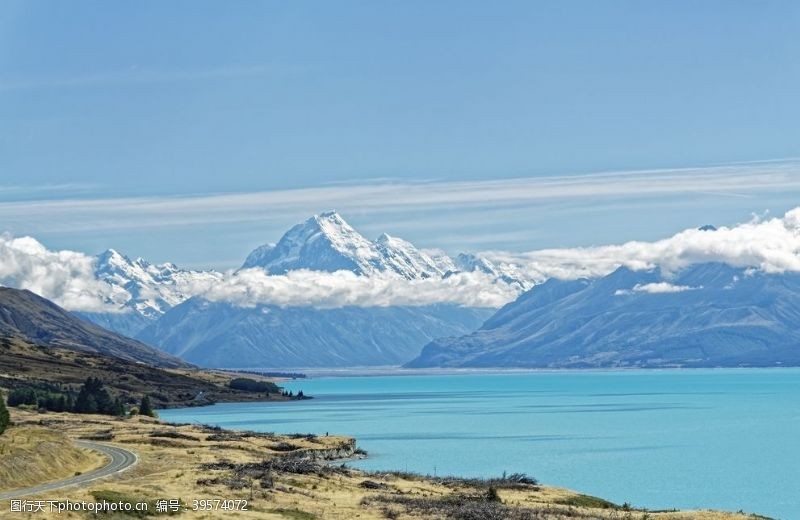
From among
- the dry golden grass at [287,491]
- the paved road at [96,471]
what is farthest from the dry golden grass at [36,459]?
the dry golden grass at [287,491]

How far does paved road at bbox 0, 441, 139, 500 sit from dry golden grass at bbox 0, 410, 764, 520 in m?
1.30

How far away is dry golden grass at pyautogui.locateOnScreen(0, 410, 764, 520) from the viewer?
74400 mm

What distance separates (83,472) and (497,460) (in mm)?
81739

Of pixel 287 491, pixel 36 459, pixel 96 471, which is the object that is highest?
pixel 36 459

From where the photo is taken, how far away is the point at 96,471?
302 ft

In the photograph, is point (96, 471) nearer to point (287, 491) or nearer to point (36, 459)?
point (36, 459)

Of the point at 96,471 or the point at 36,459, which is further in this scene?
the point at 96,471

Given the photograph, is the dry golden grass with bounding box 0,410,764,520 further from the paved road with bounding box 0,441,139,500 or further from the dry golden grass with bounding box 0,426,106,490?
the dry golden grass with bounding box 0,426,106,490

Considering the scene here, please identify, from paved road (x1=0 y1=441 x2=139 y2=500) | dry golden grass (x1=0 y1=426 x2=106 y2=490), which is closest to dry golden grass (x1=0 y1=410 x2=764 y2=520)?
paved road (x1=0 y1=441 x2=139 y2=500)

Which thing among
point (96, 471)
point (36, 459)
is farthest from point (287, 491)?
point (36, 459)

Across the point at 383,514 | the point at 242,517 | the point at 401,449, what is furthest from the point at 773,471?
the point at 242,517

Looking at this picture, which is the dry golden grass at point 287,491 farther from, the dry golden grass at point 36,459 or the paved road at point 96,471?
the dry golden grass at point 36,459

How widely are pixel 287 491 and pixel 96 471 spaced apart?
17755 mm

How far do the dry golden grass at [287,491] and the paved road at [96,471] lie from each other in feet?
4.28
